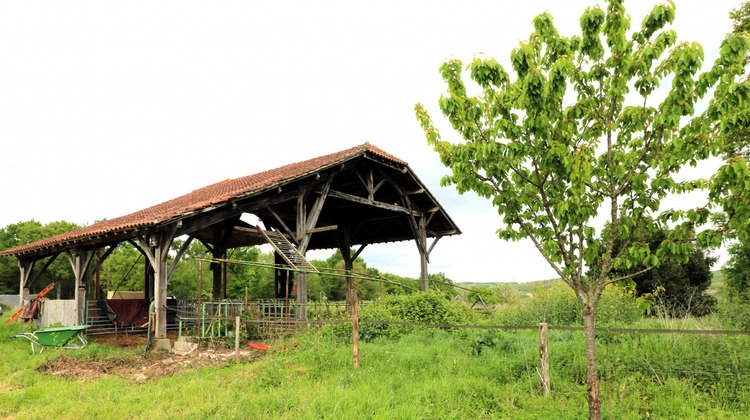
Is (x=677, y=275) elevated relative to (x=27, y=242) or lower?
lower

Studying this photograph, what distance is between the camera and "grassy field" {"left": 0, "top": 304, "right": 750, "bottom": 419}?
557cm

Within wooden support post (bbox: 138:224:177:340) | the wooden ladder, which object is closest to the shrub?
the wooden ladder

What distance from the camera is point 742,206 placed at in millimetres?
3838

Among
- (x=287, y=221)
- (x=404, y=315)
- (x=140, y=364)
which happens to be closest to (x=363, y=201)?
(x=404, y=315)

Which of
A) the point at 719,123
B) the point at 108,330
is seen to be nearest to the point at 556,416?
the point at 719,123

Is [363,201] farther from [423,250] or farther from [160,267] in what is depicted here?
[160,267]

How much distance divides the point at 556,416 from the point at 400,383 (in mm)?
2238

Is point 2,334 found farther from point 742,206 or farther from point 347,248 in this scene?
point 742,206

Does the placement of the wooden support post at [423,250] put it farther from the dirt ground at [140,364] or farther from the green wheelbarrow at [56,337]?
the green wheelbarrow at [56,337]

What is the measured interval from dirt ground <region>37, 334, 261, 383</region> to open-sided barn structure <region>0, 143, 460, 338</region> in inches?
40.1

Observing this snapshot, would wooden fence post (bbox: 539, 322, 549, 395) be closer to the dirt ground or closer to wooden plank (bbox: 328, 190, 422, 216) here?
the dirt ground

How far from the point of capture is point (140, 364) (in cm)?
934

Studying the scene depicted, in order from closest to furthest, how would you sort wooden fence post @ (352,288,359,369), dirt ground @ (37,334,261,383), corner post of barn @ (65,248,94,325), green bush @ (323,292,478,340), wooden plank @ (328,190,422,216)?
1. wooden fence post @ (352,288,359,369)
2. dirt ground @ (37,334,261,383)
3. green bush @ (323,292,478,340)
4. corner post of barn @ (65,248,94,325)
5. wooden plank @ (328,190,422,216)

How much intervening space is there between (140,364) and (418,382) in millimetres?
6307
